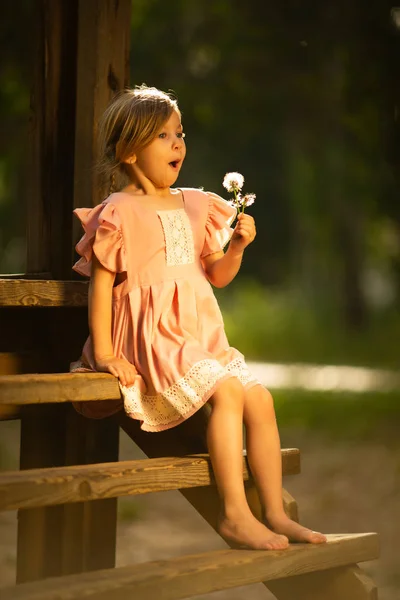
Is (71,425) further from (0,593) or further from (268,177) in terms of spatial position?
(268,177)

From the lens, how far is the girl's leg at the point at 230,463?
2.82m

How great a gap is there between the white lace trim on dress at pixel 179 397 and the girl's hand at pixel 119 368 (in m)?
0.03

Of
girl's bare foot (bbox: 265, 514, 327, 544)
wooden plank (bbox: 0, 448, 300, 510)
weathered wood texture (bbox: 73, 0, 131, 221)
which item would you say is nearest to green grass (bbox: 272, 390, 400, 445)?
weathered wood texture (bbox: 73, 0, 131, 221)

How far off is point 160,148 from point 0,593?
1.57 m

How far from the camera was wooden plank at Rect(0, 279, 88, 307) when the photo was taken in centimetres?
314

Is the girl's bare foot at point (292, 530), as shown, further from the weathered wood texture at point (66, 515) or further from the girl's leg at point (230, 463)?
the weathered wood texture at point (66, 515)

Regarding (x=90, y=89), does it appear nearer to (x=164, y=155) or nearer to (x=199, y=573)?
(x=164, y=155)

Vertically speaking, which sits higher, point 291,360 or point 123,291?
point 123,291

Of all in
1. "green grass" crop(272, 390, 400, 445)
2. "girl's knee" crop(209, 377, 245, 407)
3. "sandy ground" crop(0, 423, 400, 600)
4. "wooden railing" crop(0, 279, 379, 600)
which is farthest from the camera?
"green grass" crop(272, 390, 400, 445)

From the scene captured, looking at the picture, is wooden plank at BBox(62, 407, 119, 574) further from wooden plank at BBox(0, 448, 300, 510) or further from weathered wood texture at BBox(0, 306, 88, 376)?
wooden plank at BBox(0, 448, 300, 510)

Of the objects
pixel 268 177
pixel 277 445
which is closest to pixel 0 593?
pixel 277 445

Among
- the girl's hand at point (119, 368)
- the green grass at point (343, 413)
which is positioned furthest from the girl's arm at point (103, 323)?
the green grass at point (343, 413)

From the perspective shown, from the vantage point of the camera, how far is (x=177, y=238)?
10.8ft

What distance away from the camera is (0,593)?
89.9 inches
